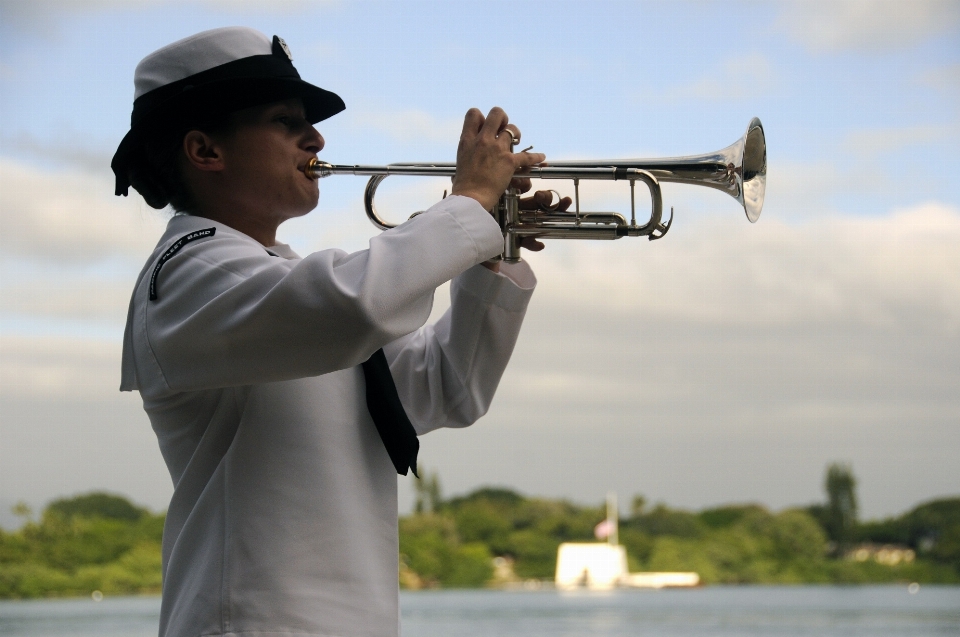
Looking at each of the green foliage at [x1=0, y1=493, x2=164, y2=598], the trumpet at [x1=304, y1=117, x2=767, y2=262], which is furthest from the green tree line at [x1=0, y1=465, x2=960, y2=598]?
the trumpet at [x1=304, y1=117, x2=767, y2=262]

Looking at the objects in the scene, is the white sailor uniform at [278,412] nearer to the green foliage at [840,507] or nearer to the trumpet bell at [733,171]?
the trumpet bell at [733,171]

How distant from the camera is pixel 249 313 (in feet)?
5.05

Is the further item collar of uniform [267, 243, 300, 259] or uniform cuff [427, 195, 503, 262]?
collar of uniform [267, 243, 300, 259]

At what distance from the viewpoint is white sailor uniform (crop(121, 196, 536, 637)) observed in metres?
1.53

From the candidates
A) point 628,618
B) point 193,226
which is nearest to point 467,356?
point 193,226

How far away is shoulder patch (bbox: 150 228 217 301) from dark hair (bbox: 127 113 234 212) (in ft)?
0.63

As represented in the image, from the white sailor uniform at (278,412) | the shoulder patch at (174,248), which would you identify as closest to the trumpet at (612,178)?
the shoulder patch at (174,248)

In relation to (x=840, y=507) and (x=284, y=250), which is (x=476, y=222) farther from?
(x=840, y=507)

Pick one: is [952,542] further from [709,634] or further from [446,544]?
[709,634]

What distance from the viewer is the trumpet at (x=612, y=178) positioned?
2.08 metres

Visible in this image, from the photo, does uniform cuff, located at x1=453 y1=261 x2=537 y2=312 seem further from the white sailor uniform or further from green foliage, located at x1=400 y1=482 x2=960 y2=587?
green foliage, located at x1=400 y1=482 x2=960 y2=587

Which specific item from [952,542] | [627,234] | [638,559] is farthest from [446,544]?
[627,234]

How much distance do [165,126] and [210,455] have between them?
53cm

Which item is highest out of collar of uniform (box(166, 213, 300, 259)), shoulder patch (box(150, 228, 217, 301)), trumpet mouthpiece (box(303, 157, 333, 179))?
trumpet mouthpiece (box(303, 157, 333, 179))
